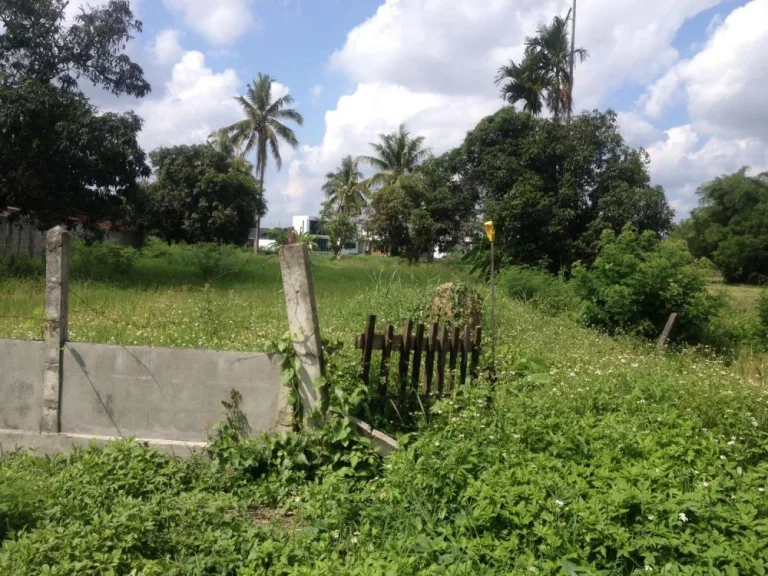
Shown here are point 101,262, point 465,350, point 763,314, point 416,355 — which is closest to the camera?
point 416,355

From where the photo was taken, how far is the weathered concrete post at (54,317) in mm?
5109

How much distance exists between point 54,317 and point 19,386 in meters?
0.65

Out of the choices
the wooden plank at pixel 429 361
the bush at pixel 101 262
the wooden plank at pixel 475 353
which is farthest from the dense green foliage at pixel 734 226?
the wooden plank at pixel 429 361

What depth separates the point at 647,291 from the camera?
38.6ft

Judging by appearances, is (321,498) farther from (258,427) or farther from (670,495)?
(670,495)

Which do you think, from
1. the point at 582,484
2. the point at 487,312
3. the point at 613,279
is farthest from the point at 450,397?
the point at 613,279

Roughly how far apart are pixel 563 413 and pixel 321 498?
1748 millimetres

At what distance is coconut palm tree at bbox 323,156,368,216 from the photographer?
4091 cm

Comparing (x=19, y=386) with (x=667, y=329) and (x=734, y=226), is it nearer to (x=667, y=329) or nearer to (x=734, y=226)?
(x=667, y=329)

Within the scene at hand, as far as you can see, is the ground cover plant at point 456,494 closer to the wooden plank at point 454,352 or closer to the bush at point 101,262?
the wooden plank at point 454,352

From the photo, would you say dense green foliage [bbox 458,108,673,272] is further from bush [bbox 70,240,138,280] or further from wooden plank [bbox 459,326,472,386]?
wooden plank [bbox 459,326,472,386]

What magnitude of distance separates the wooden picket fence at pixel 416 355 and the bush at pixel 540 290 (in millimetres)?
7810

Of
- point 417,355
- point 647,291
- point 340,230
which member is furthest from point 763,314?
point 340,230

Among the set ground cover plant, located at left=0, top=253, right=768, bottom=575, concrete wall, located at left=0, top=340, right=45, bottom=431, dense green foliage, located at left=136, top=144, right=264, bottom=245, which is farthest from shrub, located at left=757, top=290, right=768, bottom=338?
dense green foliage, located at left=136, top=144, right=264, bottom=245
